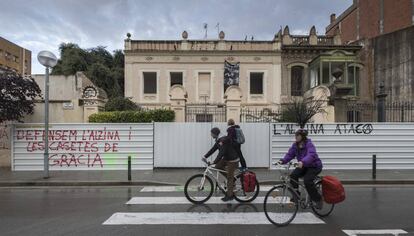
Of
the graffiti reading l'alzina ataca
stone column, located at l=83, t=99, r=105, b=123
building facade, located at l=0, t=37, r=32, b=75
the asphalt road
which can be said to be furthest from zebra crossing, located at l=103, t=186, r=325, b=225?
building facade, located at l=0, t=37, r=32, b=75

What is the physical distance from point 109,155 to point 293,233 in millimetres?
10225

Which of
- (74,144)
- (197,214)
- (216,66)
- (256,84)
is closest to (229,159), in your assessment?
(197,214)

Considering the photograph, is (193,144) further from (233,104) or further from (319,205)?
(319,205)

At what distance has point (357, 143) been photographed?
51.4ft

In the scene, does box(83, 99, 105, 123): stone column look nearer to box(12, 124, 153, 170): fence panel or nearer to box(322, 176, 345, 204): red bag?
box(12, 124, 153, 170): fence panel

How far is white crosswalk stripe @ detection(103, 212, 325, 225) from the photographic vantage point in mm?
7336

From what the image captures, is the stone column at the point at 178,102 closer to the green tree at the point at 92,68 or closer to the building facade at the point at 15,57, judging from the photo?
the green tree at the point at 92,68

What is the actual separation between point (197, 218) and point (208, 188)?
170 centimetres

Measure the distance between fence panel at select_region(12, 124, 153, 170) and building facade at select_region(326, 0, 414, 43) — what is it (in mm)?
26113

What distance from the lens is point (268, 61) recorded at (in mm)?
32812

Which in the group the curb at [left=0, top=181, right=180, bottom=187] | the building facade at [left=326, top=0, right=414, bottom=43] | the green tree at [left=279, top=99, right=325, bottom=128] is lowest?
the curb at [left=0, top=181, right=180, bottom=187]

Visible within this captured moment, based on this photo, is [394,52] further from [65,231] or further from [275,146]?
[65,231]

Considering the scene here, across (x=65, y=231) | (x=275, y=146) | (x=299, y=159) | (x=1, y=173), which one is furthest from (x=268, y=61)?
(x=65, y=231)

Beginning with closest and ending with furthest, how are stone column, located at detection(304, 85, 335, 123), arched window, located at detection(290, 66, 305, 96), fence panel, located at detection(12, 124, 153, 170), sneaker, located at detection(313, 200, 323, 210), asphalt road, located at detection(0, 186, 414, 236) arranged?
asphalt road, located at detection(0, 186, 414, 236)
sneaker, located at detection(313, 200, 323, 210)
fence panel, located at detection(12, 124, 153, 170)
stone column, located at detection(304, 85, 335, 123)
arched window, located at detection(290, 66, 305, 96)
